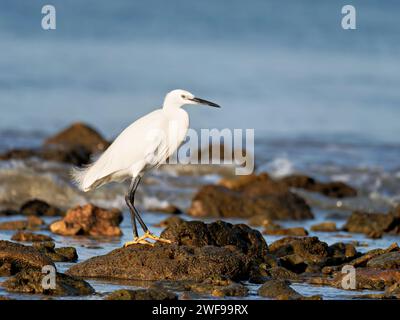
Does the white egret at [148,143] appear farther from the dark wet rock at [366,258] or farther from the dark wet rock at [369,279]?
the dark wet rock at [366,258]

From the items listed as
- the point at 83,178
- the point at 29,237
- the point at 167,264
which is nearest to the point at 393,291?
the point at 167,264

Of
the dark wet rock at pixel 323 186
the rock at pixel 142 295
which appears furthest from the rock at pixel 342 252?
the dark wet rock at pixel 323 186

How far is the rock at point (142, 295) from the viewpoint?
8.60 m

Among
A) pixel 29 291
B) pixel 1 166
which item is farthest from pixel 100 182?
pixel 1 166

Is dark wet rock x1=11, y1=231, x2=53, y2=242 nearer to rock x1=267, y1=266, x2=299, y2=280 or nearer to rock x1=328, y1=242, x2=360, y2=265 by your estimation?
rock x1=267, y1=266, x2=299, y2=280

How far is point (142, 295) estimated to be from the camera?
8.66 meters

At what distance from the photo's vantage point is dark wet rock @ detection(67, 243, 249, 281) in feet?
32.7

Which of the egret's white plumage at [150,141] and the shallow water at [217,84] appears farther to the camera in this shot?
the shallow water at [217,84]

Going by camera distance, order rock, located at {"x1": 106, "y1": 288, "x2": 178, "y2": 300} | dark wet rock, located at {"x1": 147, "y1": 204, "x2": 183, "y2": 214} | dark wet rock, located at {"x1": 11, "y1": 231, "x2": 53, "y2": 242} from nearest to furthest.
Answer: rock, located at {"x1": 106, "y1": 288, "x2": 178, "y2": 300} < dark wet rock, located at {"x1": 11, "y1": 231, "x2": 53, "y2": 242} < dark wet rock, located at {"x1": 147, "y1": 204, "x2": 183, "y2": 214}

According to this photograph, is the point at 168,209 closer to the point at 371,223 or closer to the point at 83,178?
the point at 371,223

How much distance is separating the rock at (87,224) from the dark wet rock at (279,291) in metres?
4.76

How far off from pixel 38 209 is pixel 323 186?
273 inches

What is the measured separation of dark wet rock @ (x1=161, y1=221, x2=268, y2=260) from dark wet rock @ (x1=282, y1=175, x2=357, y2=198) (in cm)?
891

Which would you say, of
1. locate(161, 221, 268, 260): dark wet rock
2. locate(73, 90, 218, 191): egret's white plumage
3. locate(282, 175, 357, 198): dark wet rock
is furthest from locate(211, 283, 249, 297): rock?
locate(282, 175, 357, 198): dark wet rock
